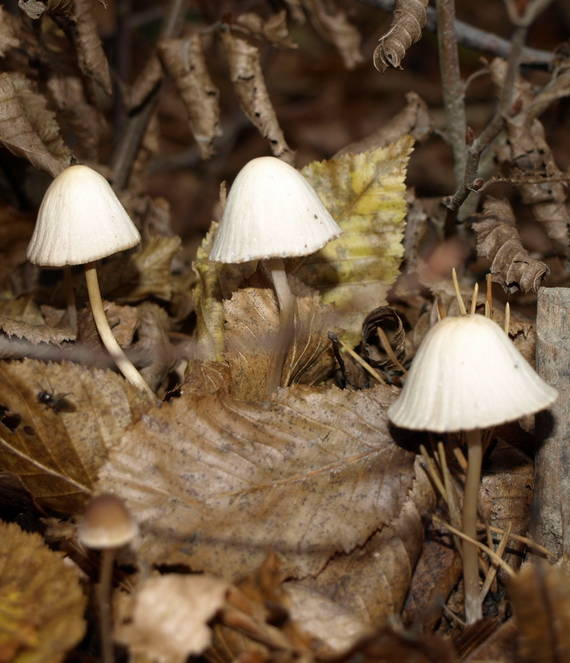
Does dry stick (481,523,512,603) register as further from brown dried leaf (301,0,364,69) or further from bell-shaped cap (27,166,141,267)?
brown dried leaf (301,0,364,69)

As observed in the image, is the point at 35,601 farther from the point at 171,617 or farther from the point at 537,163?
the point at 537,163

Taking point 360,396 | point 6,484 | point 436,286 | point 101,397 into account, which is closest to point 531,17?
point 436,286

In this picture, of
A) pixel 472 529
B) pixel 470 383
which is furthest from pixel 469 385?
pixel 472 529

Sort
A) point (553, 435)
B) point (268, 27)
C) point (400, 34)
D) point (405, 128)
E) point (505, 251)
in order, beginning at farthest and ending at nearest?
point (268, 27) < point (405, 128) < point (505, 251) < point (400, 34) < point (553, 435)

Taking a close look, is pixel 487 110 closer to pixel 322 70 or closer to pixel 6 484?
pixel 322 70

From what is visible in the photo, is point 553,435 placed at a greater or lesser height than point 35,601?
greater

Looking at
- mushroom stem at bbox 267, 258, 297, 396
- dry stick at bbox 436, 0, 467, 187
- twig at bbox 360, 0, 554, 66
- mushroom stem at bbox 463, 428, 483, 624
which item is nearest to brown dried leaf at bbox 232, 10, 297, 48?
dry stick at bbox 436, 0, 467, 187
